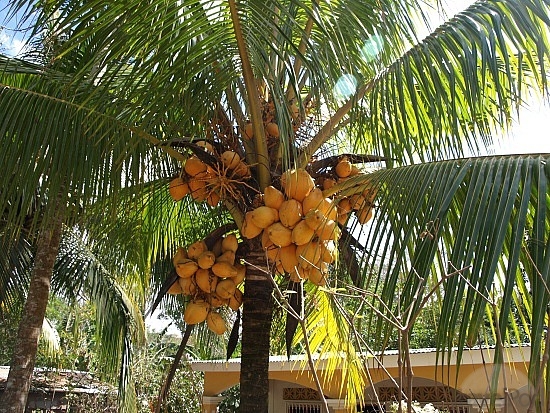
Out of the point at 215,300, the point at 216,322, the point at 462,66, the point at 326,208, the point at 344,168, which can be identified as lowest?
the point at 216,322

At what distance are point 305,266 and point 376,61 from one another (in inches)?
61.5

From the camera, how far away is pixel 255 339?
3611mm

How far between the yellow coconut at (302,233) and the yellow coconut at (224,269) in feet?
1.90

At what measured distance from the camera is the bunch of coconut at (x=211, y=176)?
3.51m

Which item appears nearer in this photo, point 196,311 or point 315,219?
point 315,219

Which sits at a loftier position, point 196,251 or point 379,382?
point 196,251

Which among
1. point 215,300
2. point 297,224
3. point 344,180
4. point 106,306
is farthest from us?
point 106,306

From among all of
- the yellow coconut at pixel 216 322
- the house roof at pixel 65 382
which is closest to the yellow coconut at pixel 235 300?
the yellow coconut at pixel 216 322

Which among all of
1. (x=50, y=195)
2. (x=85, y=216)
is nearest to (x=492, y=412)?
(x=50, y=195)

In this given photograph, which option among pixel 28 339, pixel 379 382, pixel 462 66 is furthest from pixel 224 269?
pixel 379 382

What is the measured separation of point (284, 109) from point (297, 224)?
57 centimetres

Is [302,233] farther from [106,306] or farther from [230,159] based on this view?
[106,306]

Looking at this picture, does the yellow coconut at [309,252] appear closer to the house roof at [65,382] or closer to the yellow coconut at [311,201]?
the yellow coconut at [311,201]

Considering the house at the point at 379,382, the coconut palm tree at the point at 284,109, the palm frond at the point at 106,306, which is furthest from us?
the palm frond at the point at 106,306
